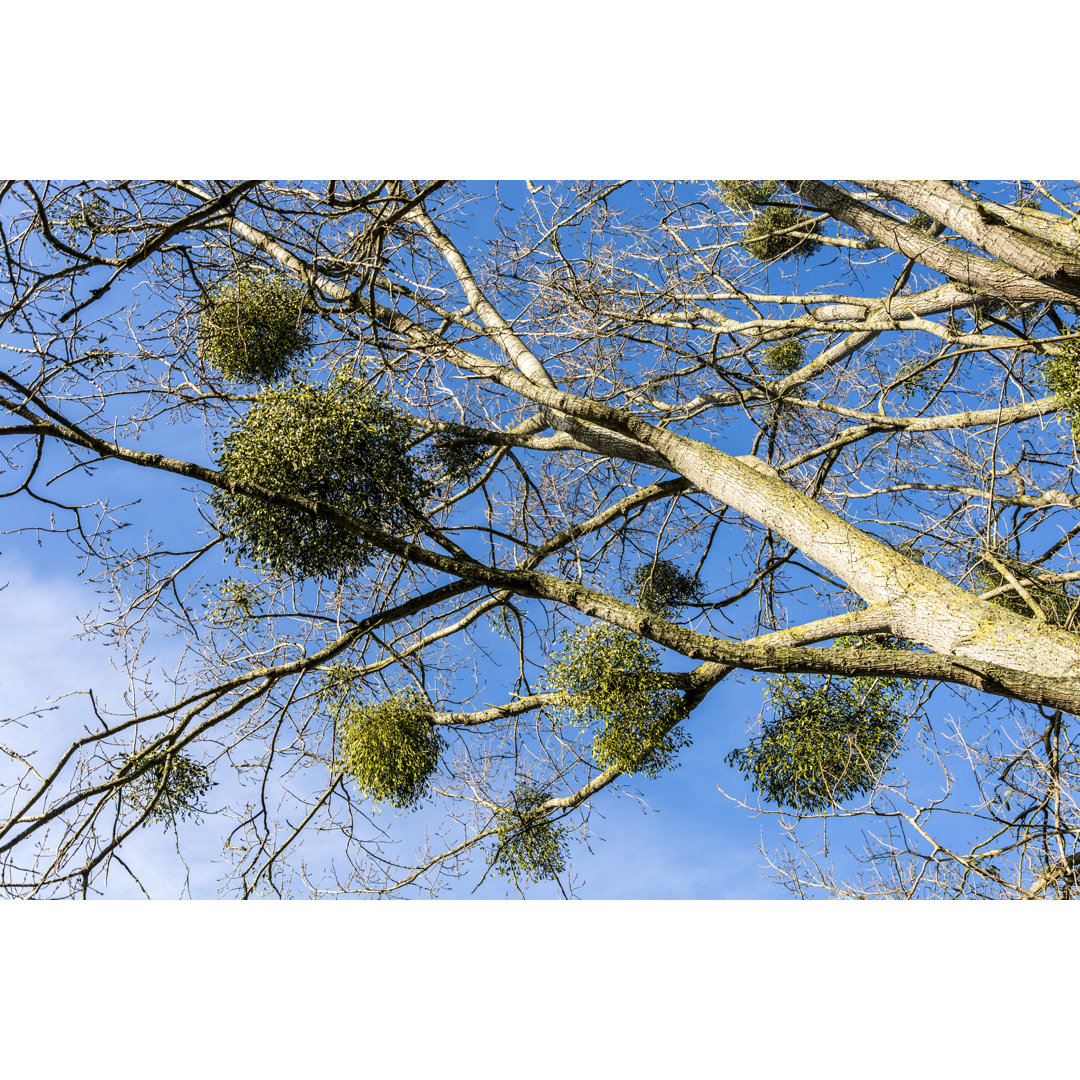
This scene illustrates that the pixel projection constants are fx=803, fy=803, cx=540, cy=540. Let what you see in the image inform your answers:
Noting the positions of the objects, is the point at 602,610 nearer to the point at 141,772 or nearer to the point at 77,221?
the point at 141,772

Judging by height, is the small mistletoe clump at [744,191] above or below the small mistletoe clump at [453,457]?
above

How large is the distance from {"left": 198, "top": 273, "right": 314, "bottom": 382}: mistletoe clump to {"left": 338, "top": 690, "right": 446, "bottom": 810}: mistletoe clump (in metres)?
1.98

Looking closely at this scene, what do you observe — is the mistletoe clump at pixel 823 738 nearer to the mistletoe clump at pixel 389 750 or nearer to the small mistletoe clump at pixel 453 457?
the mistletoe clump at pixel 389 750

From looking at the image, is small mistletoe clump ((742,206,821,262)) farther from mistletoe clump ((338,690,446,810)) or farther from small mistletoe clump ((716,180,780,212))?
mistletoe clump ((338,690,446,810))

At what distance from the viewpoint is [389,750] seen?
3.90 m

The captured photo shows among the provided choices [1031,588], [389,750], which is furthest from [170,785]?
[1031,588]

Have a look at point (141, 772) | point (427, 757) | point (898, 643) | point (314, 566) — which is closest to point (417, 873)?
point (427, 757)

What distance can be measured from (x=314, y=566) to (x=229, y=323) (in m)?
1.74

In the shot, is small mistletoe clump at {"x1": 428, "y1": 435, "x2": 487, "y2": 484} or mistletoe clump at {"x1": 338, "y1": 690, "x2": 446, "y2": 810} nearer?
mistletoe clump at {"x1": 338, "y1": 690, "x2": 446, "y2": 810}

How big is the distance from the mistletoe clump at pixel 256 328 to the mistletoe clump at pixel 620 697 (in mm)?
2242

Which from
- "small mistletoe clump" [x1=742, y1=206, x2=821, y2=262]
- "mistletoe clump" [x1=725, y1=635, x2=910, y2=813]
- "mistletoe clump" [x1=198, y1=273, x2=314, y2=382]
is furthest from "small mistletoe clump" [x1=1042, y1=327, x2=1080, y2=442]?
"mistletoe clump" [x1=198, y1=273, x2=314, y2=382]

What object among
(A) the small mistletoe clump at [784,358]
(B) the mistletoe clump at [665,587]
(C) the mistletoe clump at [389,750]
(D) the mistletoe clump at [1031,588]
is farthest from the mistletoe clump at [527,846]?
(A) the small mistletoe clump at [784,358]

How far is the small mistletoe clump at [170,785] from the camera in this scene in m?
3.85

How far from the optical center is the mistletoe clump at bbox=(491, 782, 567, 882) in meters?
4.53
